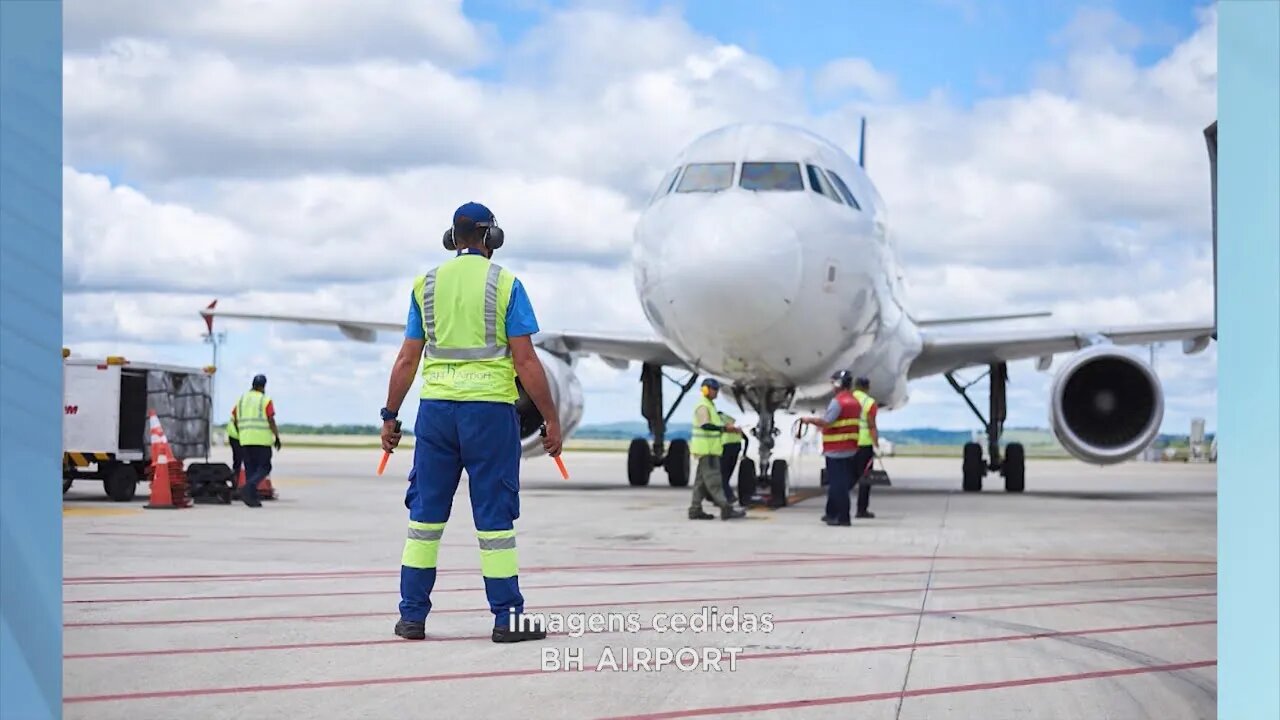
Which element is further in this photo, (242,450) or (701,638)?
(242,450)

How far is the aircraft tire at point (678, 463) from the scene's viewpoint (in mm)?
19625

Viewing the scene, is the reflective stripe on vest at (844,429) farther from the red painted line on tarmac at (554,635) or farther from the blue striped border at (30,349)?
the blue striped border at (30,349)

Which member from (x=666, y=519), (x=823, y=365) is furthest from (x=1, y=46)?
(x=823, y=365)

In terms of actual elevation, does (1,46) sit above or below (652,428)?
above

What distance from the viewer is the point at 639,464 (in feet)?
65.1

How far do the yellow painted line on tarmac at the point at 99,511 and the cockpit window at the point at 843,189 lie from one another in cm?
765

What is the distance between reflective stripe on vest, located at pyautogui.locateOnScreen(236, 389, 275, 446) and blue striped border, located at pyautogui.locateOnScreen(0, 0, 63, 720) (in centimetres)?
1175

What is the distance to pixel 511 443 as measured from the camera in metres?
5.33

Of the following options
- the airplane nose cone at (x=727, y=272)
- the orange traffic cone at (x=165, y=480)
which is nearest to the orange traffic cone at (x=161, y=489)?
the orange traffic cone at (x=165, y=480)

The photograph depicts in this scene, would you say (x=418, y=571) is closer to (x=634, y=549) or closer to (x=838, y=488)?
(x=634, y=549)

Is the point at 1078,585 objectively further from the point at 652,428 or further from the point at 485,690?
the point at 652,428

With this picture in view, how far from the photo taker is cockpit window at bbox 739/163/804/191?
12.8 meters

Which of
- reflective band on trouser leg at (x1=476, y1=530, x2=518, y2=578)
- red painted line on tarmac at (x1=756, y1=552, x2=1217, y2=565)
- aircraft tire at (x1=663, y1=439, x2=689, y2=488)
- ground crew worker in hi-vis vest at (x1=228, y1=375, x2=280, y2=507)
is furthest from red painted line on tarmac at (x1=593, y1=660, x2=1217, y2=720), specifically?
aircraft tire at (x1=663, y1=439, x2=689, y2=488)

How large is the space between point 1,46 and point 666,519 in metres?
9.94
